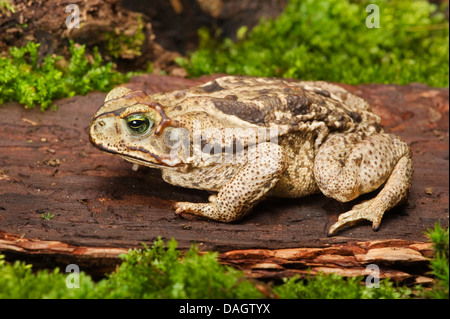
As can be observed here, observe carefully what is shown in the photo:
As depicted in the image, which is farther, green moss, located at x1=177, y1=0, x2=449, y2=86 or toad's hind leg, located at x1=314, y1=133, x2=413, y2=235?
green moss, located at x1=177, y1=0, x2=449, y2=86

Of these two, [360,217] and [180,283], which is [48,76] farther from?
[360,217]

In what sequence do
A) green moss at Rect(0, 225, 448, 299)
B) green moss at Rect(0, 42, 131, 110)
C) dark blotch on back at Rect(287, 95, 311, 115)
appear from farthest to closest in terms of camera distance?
green moss at Rect(0, 42, 131, 110) → dark blotch on back at Rect(287, 95, 311, 115) → green moss at Rect(0, 225, 448, 299)

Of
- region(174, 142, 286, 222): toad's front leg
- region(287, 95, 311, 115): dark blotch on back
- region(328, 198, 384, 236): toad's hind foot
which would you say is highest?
region(287, 95, 311, 115): dark blotch on back

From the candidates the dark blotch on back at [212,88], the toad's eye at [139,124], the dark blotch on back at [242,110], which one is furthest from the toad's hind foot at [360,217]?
the toad's eye at [139,124]

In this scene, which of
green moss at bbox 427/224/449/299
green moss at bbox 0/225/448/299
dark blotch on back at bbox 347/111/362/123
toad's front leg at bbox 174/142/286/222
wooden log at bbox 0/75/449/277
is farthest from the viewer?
dark blotch on back at bbox 347/111/362/123

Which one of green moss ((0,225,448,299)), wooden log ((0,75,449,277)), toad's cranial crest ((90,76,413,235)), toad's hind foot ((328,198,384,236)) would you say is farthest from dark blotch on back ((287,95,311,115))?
green moss ((0,225,448,299))

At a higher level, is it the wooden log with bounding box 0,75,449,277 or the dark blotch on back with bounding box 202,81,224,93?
the dark blotch on back with bounding box 202,81,224,93

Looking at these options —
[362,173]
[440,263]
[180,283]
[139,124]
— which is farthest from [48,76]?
[440,263]

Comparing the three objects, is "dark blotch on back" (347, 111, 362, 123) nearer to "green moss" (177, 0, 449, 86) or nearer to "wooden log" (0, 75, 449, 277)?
"wooden log" (0, 75, 449, 277)
